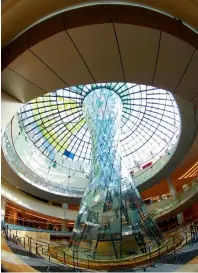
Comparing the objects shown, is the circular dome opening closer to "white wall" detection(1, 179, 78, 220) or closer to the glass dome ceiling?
the glass dome ceiling

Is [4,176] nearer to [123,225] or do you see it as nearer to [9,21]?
[123,225]

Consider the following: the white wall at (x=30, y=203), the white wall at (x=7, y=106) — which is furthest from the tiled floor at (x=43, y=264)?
the white wall at (x=30, y=203)

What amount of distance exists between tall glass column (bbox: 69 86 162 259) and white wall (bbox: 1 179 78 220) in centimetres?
941

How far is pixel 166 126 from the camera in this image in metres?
30.0

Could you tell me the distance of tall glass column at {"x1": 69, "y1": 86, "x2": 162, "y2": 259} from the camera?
1175cm

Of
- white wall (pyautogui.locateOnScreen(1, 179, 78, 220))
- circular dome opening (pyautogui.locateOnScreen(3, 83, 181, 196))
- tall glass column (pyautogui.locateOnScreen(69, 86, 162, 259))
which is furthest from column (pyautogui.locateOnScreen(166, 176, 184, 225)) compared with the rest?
white wall (pyautogui.locateOnScreen(1, 179, 78, 220))

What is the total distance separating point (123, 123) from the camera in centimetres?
3170

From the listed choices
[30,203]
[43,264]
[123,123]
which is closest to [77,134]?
[123,123]

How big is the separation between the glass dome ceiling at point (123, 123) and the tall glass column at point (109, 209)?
19.7 ft

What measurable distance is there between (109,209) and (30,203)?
52.3 ft

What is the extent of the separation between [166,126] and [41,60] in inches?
1026

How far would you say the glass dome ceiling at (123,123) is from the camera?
83.1 ft

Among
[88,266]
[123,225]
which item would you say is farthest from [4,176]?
[88,266]

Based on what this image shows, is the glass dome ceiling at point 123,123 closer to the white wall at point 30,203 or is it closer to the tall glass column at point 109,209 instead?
the white wall at point 30,203
